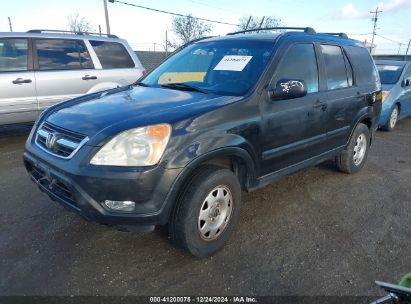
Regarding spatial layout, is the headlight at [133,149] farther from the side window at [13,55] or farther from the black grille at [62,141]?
the side window at [13,55]

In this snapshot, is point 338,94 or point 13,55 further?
point 13,55

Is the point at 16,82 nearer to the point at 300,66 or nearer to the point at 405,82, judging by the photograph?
the point at 300,66

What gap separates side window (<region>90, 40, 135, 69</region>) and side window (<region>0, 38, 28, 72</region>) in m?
1.29

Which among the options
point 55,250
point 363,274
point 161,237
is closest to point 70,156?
point 55,250

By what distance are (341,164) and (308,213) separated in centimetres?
151

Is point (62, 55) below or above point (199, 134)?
above

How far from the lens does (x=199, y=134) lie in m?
2.75

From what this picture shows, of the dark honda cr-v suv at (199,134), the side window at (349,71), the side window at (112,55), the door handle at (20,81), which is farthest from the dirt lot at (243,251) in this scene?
the side window at (112,55)

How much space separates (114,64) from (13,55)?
1819 millimetres

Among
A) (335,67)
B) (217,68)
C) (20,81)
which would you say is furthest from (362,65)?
(20,81)

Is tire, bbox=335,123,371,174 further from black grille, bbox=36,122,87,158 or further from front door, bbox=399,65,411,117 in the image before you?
front door, bbox=399,65,411,117

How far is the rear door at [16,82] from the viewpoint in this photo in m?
5.95

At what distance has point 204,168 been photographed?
2912mm

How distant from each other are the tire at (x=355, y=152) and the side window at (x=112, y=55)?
460cm
